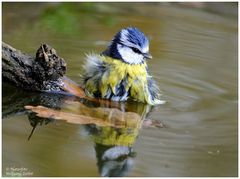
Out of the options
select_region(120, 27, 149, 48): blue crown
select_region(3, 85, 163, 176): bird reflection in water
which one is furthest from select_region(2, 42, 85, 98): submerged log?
select_region(120, 27, 149, 48): blue crown

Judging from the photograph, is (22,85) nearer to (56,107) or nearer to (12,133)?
(56,107)

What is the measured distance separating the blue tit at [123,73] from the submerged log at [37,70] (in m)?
0.16

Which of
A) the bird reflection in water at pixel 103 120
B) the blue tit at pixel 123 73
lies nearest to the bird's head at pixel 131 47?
the blue tit at pixel 123 73

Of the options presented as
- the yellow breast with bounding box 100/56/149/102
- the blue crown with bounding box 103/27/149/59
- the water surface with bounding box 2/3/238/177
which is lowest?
the water surface with bounding box 2/3/238/177

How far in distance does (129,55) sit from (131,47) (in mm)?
67

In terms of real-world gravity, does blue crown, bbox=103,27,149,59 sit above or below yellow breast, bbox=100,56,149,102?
above

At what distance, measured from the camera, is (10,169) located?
10.9 ft

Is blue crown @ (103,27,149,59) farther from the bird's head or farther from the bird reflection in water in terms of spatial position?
the bird reflection in water

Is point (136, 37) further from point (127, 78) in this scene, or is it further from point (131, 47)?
point (127, 78)

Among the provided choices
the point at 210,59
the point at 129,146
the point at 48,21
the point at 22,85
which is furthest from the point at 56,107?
the point at 48,21

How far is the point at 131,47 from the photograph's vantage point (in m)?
4.75

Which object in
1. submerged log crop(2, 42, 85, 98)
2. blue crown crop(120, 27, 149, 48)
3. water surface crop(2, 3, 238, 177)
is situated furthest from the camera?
blue crown crop(120, 27, 149, 48)

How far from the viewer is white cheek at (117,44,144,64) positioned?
471cm

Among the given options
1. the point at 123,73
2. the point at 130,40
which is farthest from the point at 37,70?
the point at 130,40
